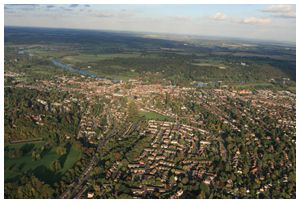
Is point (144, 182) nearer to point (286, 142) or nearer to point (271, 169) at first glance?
point (271, 169)

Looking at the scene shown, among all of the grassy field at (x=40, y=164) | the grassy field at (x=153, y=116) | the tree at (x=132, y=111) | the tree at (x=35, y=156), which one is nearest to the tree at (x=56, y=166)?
the grassy field at (x=40, y=164)

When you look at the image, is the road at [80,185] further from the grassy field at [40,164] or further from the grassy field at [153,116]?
the grassy field at [153,116]

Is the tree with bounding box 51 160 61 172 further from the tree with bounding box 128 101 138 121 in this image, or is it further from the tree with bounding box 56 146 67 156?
the tree with bounding box 128 101 138 121

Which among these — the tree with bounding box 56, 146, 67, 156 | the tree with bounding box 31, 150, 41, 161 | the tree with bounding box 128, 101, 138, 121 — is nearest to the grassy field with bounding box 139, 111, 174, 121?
the tree with bounding box 128, 101, 138, 121

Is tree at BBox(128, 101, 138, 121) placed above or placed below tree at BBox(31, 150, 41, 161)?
above

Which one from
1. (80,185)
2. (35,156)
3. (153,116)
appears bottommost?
(80,185)

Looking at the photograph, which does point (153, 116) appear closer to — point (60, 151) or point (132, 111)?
point (132, 111)

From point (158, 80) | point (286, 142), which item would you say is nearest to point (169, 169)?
point (286, 142)

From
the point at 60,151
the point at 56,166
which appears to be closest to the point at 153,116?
the point at 60,151
